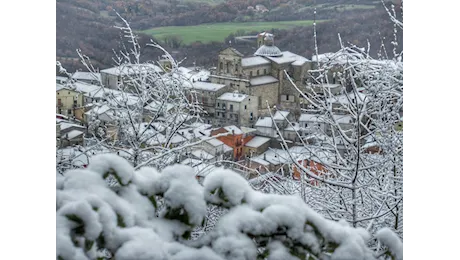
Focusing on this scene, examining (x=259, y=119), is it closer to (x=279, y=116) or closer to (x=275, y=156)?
(x=279, y=116)

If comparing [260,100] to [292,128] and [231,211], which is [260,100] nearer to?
[292,128]

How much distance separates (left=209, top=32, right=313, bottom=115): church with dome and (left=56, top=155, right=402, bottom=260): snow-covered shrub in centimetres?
98

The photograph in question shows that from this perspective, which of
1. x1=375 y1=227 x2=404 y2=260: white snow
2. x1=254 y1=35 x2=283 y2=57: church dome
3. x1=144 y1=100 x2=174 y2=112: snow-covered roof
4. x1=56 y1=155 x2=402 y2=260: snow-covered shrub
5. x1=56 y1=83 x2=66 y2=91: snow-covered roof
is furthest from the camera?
x1=144 y1=100 x2=174 y2=112: snow-covered roof

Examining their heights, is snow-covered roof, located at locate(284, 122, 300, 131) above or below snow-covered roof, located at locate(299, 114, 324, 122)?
below

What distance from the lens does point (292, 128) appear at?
196 cm

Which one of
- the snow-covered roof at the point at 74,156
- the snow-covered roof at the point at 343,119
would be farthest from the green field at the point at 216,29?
the snow-covered roof at the point at 74,156

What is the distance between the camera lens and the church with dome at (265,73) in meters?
1.87

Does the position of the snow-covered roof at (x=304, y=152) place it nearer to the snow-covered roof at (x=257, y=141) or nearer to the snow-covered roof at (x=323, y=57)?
the snow-covered roof at (x=257, y=141)

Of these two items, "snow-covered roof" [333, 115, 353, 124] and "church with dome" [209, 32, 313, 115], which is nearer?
"church with dome" [209, 32, 313, 115]

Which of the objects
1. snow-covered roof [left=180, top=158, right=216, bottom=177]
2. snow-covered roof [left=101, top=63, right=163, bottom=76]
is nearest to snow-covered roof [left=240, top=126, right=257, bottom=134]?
snow-covered roof [left=180, top=158, right=216, bottom=177]

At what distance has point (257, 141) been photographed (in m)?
1.90

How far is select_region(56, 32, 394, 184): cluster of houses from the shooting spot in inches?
74.5

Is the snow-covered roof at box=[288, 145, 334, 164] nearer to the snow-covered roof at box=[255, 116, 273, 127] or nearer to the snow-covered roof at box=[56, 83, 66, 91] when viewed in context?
the snow-covered roof at box=[255, 116, 273, 127]

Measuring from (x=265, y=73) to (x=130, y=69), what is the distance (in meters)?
0.62
